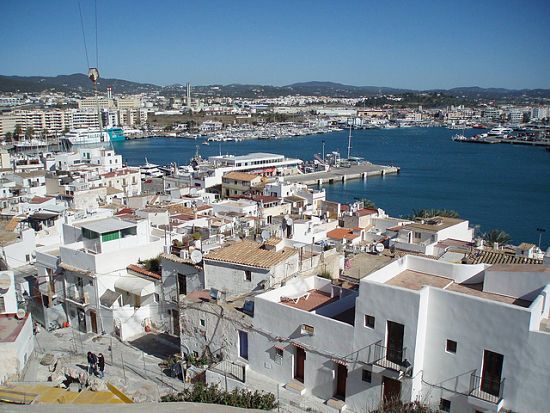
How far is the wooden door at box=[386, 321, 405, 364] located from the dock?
43.7m

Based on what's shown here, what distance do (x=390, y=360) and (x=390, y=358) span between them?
25mm

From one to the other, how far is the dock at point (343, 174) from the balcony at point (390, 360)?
1718 inches

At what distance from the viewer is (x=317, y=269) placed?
10.7 m

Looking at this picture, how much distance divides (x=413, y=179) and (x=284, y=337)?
5092 cm

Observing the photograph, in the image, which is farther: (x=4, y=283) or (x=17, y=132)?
(x=17, y=132)

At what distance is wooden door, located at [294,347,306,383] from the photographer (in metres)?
7.90

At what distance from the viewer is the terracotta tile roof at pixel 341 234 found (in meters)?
17.5

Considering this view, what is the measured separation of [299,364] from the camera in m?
7.98

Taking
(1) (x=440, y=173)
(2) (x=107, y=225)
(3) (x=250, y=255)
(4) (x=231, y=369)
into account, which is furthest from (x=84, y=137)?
(4) (x=231, y=369)

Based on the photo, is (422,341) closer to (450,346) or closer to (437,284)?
(450,346)

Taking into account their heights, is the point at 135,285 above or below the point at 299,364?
below

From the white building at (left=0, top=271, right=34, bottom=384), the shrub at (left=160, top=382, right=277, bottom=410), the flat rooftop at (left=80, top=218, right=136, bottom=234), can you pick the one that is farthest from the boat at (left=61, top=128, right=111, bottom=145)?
the shrub at (left=160, top=382, right=277, bottom=410)

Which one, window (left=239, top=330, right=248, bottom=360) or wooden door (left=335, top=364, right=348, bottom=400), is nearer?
wooden door (left=335, top=364, right=348, bottom=400)

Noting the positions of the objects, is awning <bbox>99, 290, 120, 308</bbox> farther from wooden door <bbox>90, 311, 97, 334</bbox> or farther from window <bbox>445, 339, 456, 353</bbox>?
window <bbox>445, 339, 456, 353</bbox>
